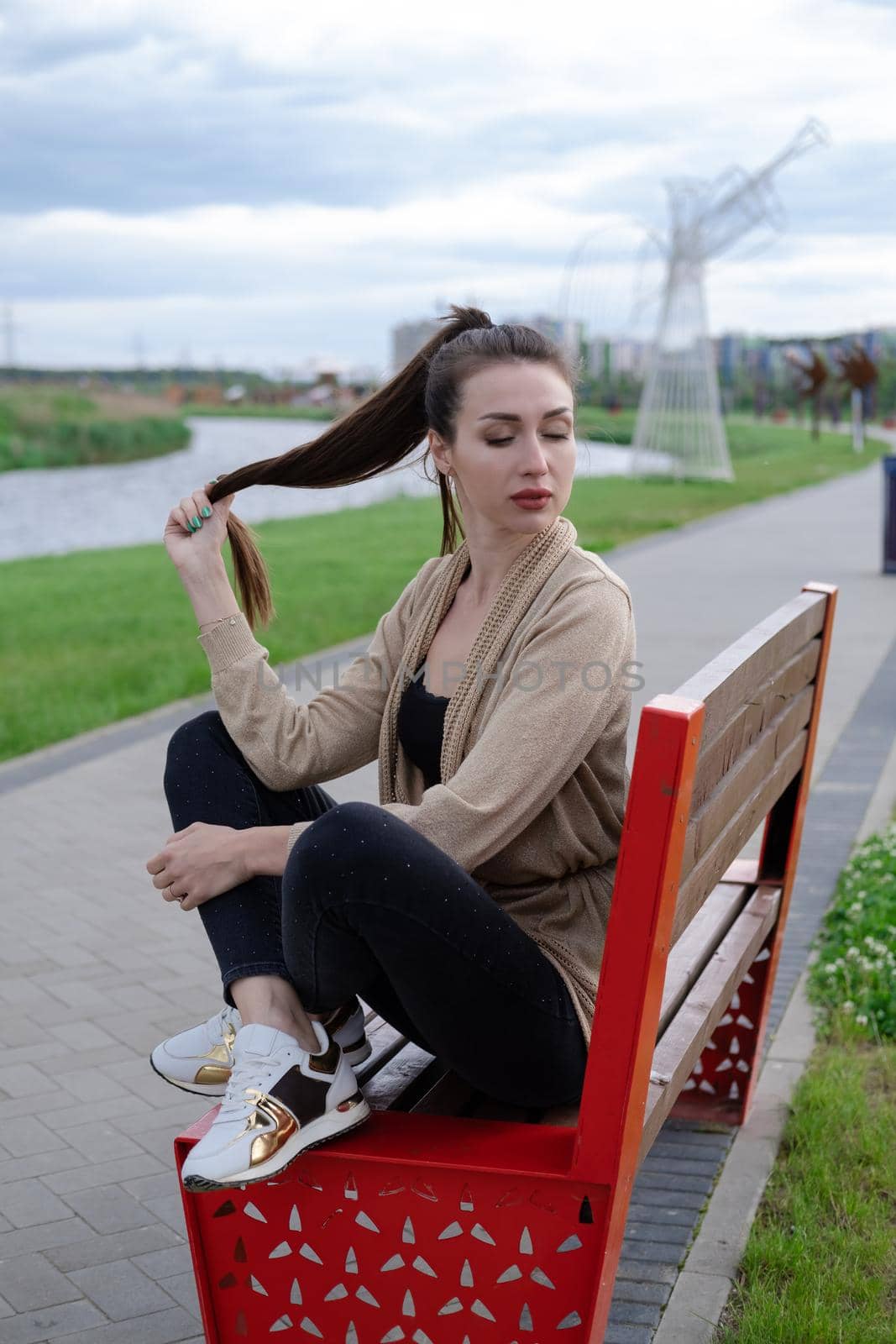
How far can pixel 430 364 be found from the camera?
2.48m

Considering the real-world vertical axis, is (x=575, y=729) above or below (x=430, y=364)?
below

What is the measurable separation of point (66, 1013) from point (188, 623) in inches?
276

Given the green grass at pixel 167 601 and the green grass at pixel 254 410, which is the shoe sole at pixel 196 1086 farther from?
the green grass at pixel 254 410

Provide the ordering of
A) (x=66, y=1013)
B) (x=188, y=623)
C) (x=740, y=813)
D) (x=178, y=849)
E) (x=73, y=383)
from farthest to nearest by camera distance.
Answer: (x=73, y=383) < (x=188, y=623) < (x=66, y=1013) < (x=740, y=813) < (x=178, y=849)

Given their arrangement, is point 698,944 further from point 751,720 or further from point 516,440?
point 516,440

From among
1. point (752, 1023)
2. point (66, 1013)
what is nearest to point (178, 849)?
point (752, 1023)

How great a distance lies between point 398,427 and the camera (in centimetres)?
267

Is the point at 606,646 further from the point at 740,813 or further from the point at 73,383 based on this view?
the point at 73,383

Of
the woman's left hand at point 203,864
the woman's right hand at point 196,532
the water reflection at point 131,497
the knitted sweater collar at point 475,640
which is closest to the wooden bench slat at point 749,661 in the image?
the knitted sweater collar at point 475,640

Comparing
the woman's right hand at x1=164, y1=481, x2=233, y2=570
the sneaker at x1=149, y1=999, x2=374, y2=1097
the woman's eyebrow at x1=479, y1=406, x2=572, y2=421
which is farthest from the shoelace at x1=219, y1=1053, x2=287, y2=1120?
the woman's eyebrow at x1=479, y1=406, x2=572, y2=421

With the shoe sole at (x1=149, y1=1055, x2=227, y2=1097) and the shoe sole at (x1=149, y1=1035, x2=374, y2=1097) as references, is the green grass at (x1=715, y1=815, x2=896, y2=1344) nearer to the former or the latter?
the shoe sole at (x1=149, y1=1035, x2=374, y2=1097)

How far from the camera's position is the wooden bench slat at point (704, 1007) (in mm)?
2191

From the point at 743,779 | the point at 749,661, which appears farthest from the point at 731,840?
the point at 749,661

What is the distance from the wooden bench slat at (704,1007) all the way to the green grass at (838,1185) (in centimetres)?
38
